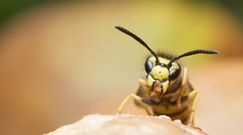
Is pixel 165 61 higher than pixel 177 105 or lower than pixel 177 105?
higher

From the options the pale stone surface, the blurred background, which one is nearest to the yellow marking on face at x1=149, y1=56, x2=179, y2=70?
the pale stone surface

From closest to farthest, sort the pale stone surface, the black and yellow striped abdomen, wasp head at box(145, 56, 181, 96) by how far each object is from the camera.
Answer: the pale stone surface < wasp head at box(145, 56, 181, 96) < the black and yellow striped abdomen

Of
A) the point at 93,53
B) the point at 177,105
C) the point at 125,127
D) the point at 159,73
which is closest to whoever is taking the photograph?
the point at 125,127

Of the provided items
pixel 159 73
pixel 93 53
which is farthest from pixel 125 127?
pixel 93 53

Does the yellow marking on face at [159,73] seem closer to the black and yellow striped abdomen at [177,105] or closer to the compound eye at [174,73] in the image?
the compound eye at [174,73]

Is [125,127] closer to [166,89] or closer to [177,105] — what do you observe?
[166,89]

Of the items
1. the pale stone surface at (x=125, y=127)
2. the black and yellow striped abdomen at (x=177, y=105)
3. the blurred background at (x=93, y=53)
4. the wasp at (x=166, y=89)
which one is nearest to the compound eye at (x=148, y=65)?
the wasp at (x=166, y=89)

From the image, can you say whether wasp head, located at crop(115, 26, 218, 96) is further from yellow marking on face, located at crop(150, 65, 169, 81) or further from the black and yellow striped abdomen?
the black and yellow striped abdomen
